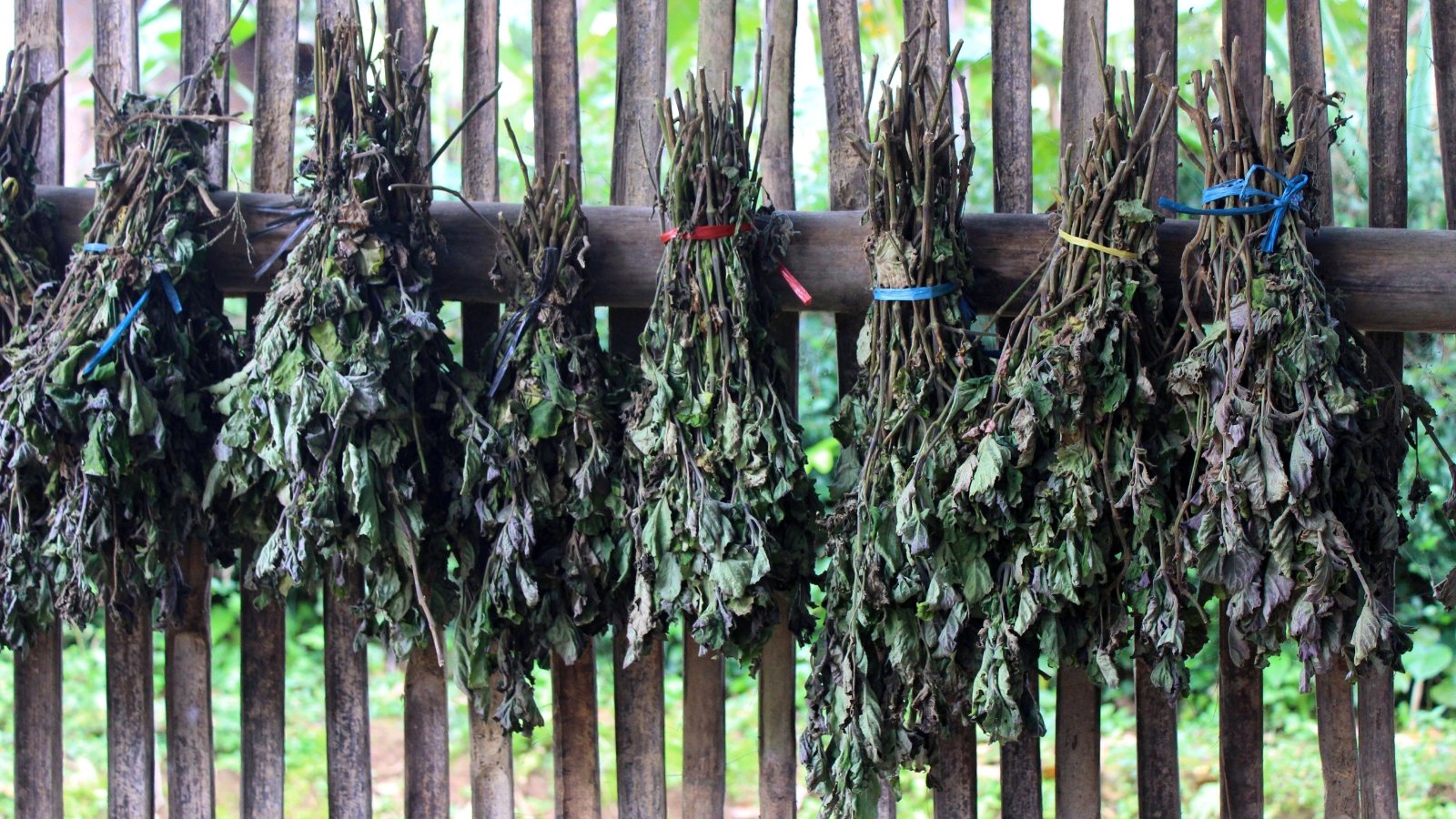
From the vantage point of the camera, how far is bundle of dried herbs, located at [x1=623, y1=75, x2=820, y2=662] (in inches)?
82.8

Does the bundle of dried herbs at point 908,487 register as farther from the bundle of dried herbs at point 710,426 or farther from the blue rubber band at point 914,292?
the bundle of dried herbs at point 710,426

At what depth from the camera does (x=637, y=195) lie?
248 cm

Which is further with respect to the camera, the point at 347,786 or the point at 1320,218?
the point at 347,786

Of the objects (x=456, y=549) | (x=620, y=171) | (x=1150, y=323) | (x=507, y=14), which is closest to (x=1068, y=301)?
(x=1150, y=323)

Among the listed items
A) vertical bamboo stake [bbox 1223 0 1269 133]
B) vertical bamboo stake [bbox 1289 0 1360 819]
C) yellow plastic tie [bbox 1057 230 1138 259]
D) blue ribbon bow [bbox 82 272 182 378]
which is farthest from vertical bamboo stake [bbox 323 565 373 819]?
vertical bamboo stake [bbox 1223 0 1269 133]

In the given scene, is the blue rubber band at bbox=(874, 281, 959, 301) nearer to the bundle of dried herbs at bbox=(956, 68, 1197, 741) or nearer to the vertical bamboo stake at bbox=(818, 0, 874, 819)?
the bundle of dried herbs at bbox=(956, 68, 1197, 741)

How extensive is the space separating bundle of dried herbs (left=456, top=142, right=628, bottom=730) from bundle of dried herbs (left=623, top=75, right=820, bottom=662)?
88 mm

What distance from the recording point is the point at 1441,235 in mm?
2215

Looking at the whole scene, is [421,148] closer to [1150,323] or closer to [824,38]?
[824,38]

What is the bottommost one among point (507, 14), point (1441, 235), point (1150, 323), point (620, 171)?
point (1150, 323)

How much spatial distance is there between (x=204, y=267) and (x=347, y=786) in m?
1.13

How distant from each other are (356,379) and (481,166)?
0.63 meters

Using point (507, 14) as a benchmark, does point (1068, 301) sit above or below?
below

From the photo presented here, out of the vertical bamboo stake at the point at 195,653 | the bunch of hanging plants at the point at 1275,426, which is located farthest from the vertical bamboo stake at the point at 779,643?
the vertical bamboo stake at the point at 195,653
